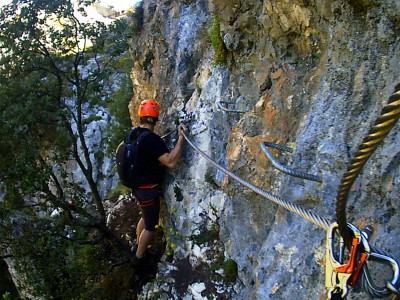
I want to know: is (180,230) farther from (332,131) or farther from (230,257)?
(332,131)

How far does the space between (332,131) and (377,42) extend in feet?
2.28

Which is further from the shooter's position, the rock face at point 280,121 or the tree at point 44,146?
the tree at point 44,146

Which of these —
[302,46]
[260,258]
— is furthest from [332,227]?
[302,46]

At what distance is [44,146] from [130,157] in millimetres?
2944

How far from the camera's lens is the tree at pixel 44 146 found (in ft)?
22.9

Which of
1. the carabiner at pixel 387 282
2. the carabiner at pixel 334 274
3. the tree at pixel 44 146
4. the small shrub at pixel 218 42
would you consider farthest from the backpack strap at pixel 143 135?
the carabiner at pixel 387 282

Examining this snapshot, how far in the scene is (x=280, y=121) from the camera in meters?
4.25

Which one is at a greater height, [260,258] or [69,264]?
[260,258]

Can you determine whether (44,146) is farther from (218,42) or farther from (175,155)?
(218,42)

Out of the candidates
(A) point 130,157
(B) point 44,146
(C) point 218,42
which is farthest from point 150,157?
(B) point 44,146

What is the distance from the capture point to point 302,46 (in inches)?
165

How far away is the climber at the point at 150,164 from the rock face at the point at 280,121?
220mm

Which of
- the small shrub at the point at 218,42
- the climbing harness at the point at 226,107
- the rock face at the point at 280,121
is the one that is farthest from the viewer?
the small shrub at the point at 218,42

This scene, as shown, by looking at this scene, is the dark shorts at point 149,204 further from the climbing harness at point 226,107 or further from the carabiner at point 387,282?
the carabiner at point 387,282
